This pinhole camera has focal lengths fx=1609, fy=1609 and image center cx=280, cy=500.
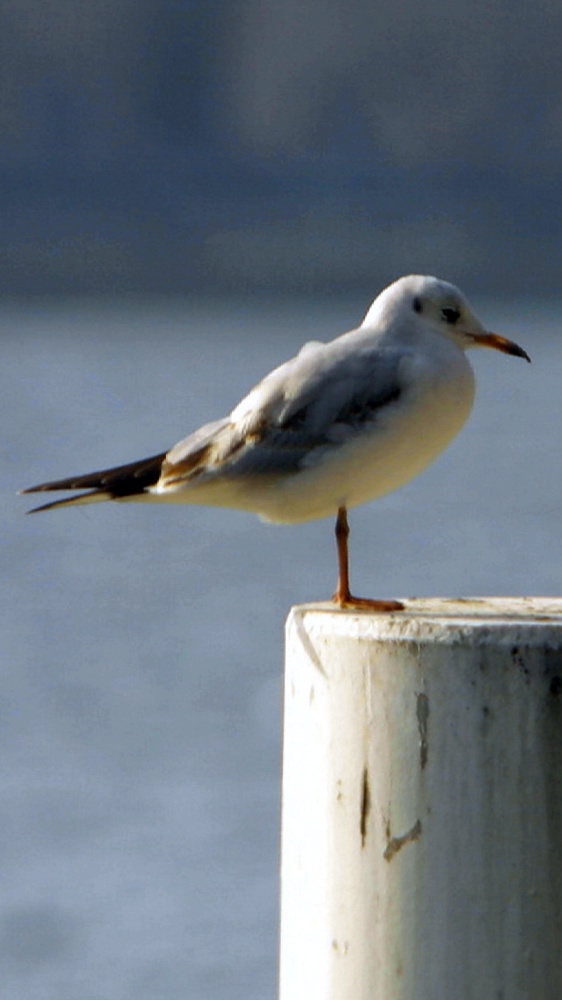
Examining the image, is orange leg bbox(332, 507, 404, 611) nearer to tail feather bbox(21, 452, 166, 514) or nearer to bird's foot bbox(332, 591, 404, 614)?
bird's foot bbox(332, 591, 404, 614)

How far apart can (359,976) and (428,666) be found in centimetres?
42

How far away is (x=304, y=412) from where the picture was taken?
2496 mm

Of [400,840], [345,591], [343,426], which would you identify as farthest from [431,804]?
[343,426]

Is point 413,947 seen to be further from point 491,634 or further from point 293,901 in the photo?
A: point 491,634

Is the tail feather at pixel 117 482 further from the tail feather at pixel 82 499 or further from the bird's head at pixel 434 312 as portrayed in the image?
the bird's head at pixel 434 312

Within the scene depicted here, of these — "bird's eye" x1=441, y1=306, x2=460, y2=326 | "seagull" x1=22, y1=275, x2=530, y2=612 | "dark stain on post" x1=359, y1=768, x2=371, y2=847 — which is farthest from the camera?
"bird's eye" x1=441, y1=306, x2=460, y2=326

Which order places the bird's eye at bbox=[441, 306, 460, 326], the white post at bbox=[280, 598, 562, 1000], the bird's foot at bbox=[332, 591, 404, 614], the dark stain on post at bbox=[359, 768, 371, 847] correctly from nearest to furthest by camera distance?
1. the white post at bbox=[280, 598, 562, 1000]
2. the dark stain on post at bbox=[359, 768, 371, 847]
3. the bird's foot at bbox=[332, 591, 404, 614]
4. the bird's eye at bbox=[441, 306, 460, 326]

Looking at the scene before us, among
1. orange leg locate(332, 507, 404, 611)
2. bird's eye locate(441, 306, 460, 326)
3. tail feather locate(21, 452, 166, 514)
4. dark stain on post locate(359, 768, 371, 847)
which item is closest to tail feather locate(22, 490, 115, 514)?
tail feather locate(21, 452, 166, 514)

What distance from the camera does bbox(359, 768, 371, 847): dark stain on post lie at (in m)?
1.96

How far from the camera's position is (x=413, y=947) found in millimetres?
1951

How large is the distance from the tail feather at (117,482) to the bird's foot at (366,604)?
1.20 feet

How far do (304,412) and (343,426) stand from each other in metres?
0.07

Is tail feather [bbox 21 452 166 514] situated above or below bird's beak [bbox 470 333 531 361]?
below

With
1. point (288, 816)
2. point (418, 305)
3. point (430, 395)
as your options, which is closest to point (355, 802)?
point (288, 816)
